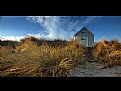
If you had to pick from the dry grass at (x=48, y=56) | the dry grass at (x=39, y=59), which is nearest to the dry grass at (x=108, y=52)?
the dry grass at (x=48, y=56)

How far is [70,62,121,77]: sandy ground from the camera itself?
3744 millimetres

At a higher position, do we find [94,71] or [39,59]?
[39,59]

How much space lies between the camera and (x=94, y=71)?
12.4ft

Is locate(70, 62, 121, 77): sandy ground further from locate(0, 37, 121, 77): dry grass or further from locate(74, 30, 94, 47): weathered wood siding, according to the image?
locate(74, 30, 94, 47): weathered wood siding

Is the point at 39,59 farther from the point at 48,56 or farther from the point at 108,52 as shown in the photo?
the point at 108,52

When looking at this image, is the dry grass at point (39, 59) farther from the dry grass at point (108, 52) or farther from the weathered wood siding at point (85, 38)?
the dry grass at point (108, 52)

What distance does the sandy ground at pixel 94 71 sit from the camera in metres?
3.74

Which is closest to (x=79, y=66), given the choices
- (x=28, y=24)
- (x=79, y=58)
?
(x=79, y=58)

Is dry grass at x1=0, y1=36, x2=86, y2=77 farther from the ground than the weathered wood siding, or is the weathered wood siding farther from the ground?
the weathered wood siding

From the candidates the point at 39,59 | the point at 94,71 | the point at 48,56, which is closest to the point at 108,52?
the point at 94,71

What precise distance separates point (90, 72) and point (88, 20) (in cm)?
78

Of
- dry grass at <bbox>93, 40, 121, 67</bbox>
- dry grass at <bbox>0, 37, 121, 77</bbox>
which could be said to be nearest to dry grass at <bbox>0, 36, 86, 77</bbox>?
dry grass at <bbox>0, 37, 121, 77</bbox>
